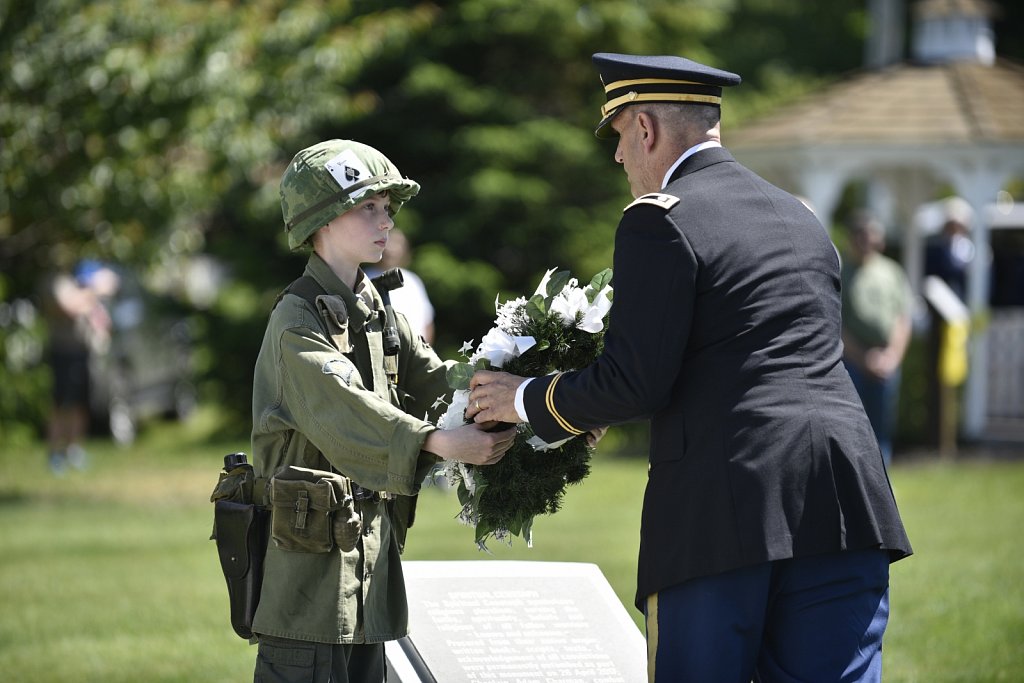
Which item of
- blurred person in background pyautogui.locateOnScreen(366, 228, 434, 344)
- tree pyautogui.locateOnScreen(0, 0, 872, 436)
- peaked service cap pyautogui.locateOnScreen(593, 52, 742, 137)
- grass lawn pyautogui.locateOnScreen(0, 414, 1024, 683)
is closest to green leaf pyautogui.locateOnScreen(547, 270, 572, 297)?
peaked service cap pyautogui.locateOnScreen(593, 52, 742, 137)

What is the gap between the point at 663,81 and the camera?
4.10 metres

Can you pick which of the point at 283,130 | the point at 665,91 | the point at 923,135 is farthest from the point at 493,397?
the point at 923,135

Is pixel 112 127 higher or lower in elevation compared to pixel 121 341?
higher

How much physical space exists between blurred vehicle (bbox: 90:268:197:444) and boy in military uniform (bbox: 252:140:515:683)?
15.2m

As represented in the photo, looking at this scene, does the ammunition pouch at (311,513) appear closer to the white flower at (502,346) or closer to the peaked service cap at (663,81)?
the white flower at (502,346)

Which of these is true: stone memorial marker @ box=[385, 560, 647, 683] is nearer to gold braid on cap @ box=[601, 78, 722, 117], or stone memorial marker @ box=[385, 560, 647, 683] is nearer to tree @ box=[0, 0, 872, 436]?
gold braid on cap @ box=[601, 78, 722, 117]

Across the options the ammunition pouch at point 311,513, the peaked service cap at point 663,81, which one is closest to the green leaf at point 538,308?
the peaked service cap at point 663,81

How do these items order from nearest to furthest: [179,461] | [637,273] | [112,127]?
[637,273] → [112,127] → [179,461]

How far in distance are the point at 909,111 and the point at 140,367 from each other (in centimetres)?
1115

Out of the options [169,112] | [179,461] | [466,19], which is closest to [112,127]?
[169,112]

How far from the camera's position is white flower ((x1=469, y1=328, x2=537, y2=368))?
4.27 metres

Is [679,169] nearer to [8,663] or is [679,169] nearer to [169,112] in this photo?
[8,663]

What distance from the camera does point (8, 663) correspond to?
23.9 ft

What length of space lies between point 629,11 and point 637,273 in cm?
1584
